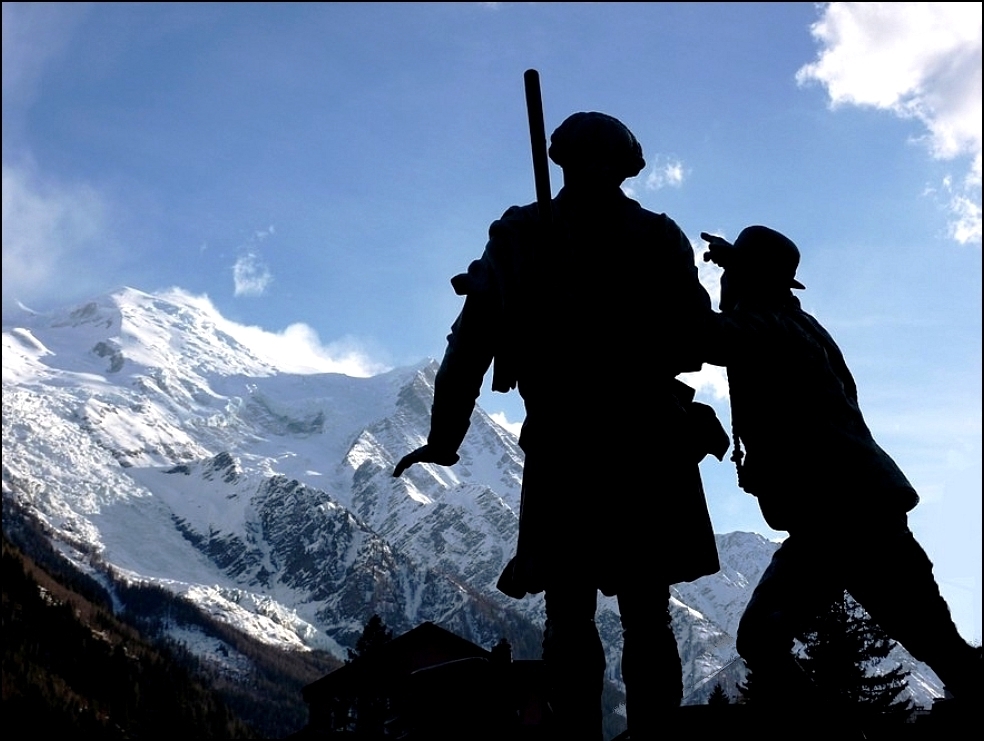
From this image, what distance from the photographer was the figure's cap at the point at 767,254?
6.25 m

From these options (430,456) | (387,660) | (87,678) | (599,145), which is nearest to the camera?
(430,456)

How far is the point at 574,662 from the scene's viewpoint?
18.0 feet

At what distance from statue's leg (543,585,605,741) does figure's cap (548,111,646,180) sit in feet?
7.06

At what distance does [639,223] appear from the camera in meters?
6.18

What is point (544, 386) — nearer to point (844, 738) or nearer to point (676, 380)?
point (676, 380)

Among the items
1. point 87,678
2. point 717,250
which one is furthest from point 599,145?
point 87,678

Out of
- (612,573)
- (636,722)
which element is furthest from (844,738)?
(612,573)

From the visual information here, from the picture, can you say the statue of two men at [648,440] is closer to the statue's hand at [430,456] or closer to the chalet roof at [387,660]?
the statue's hand at [430,456]

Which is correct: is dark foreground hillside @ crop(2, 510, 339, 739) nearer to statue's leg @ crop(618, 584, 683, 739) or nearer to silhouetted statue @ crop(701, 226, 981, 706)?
statue's leg @ crop(618, 584, 683, 739)

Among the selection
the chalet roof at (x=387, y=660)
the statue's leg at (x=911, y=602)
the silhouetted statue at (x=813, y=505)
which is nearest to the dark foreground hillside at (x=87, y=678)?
the chalet roof at (x=387, y=660)

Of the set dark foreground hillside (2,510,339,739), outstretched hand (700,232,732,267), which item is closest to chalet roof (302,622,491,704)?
outstretched hand (700,232,732,267)

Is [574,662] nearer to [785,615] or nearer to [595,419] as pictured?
[785,615]

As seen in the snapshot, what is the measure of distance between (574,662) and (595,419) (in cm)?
112

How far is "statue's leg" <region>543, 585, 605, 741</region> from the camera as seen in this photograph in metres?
5.39
